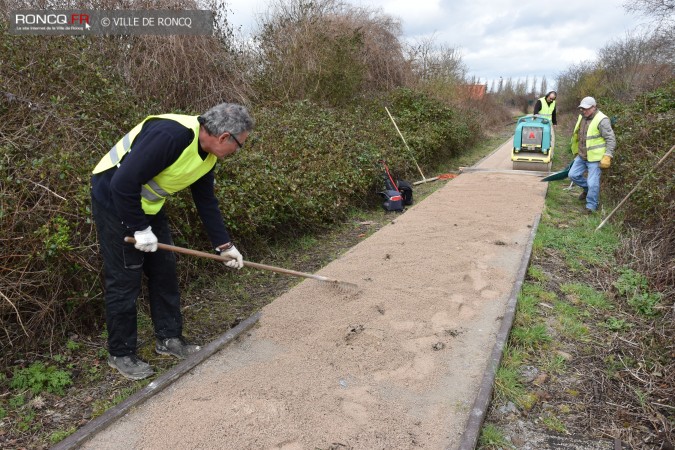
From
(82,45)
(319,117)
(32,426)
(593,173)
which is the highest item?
(82,45)

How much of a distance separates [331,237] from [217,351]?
353 cm

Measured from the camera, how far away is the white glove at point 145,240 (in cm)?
287

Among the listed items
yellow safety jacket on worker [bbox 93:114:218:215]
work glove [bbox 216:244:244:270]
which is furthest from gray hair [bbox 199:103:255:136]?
work glove [bbox 216:244:244:270]

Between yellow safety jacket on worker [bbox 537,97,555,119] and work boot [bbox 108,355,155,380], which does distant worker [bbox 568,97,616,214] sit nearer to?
yellow safety jacket on worker [bbox 537,97,555,119]

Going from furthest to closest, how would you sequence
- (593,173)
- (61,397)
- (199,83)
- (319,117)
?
(319,117)
(199,83)
(593,173)
(61,397)

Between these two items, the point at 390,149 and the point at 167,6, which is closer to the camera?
the point at 167,6

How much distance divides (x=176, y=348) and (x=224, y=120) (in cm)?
178

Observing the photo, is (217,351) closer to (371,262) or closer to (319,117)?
(371,262)

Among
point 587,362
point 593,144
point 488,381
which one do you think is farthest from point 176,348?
point 593,144

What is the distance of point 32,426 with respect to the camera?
278cm

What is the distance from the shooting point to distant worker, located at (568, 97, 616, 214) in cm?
746

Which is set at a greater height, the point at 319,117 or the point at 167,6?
the point at 167,6

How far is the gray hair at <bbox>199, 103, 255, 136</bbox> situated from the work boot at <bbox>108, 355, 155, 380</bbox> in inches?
66.8

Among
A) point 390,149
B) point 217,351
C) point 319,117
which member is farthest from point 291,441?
point 390,149
